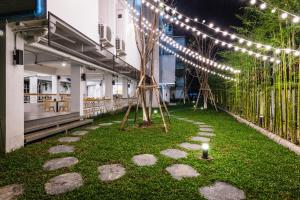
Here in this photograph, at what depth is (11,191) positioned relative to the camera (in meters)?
2.72

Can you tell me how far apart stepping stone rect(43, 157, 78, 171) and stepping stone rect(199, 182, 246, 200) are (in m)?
2.32

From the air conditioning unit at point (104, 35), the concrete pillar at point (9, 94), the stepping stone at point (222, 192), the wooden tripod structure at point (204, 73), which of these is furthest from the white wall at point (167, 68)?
the stepping stone at point (222, 192)

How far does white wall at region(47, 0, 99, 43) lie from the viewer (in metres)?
5.75

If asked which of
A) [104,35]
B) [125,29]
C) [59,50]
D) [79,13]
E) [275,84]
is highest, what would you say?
[125,29]

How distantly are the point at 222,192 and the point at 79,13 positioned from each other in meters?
6.91

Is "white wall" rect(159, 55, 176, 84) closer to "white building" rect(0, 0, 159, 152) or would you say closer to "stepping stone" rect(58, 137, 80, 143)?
"white building" rect(0, 0, 159, 152)

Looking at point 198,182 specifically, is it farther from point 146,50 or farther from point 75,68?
point 75,68

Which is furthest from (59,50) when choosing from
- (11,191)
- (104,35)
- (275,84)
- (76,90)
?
(275,84)

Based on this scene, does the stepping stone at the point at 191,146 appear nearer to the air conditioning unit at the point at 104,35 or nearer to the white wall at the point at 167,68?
the air conditioning unit at the point at 104,35

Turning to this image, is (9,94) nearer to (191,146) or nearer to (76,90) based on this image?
(191,146)

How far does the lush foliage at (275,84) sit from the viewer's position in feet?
15.2

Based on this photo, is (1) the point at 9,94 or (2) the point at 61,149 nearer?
(1) the point at 9,94

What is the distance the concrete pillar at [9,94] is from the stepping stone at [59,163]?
4.24 ft

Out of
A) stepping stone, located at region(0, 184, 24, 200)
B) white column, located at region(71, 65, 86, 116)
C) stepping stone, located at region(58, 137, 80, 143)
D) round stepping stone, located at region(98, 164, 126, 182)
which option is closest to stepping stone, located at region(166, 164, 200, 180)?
round stepping stone, located at region(98, 164, 126, 182)
